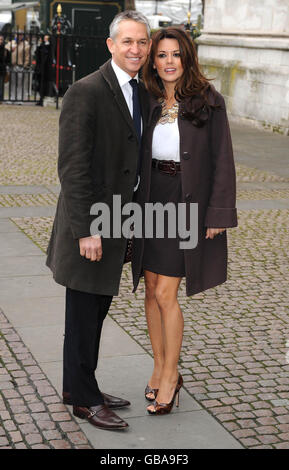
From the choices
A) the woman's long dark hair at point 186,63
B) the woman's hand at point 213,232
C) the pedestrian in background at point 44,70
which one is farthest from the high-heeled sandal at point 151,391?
the pedestrian in background at point 44,70

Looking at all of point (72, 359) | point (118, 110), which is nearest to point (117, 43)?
point (118, 110)

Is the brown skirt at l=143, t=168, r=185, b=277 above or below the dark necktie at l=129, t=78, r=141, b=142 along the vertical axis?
below

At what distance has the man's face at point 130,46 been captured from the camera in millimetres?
3580

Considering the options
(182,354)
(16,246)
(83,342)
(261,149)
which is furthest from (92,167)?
(261,149)

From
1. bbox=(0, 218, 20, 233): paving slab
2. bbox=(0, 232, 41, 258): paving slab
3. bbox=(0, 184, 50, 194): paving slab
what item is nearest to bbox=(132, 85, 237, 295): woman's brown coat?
bbox=(0, 232, 41, 258): paving slab

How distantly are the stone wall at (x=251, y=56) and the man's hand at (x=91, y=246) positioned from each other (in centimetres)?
1213

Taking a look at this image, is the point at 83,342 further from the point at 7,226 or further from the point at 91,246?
the point at 7,226

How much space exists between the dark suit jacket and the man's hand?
36mm

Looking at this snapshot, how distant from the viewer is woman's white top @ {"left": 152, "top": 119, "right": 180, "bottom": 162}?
12.4 feet

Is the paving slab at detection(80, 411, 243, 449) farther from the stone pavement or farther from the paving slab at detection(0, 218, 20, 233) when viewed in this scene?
the paving slab at detection(0, 218, 20, 233)

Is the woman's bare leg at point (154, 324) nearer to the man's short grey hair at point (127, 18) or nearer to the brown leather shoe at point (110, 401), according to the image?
the brown leather shoe at point (110, 401)

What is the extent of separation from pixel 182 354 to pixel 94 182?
1.54 metres

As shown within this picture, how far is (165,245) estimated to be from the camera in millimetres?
3891
